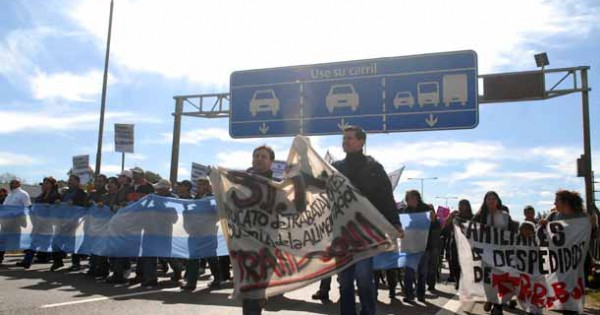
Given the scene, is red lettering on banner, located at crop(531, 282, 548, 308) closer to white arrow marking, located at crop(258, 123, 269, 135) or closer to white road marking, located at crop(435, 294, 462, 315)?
white road marking, located at crop(435, 294, 462, 315)

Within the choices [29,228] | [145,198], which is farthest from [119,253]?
[29,228]

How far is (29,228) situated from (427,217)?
8050 mm

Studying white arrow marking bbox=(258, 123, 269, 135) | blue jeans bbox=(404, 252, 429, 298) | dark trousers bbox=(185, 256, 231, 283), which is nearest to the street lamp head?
white arrow marking bbox=(258, 123, 269, 135)

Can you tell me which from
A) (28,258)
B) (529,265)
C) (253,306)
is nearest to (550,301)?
(529,265)

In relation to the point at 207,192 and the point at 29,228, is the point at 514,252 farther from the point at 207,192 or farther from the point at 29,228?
the point at 29,228

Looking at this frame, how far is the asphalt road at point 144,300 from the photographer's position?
7004 millimetres

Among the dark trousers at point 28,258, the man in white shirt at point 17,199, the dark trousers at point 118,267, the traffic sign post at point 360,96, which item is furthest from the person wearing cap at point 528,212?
the man in white shirt at point 17,199

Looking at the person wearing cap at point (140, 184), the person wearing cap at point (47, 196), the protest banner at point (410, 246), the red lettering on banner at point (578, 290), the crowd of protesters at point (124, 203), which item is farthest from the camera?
the person wearing cap at point (47, 196)

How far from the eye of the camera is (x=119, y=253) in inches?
385

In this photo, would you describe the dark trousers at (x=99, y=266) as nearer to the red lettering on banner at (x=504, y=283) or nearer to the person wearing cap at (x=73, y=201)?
the person wearing cap at (x=73, y=201)

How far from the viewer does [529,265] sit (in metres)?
7.80

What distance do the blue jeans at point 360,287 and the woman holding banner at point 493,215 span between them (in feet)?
11.3

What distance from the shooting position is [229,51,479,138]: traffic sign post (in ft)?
49.2

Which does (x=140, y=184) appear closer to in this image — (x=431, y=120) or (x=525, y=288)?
(x=525, y=288)
